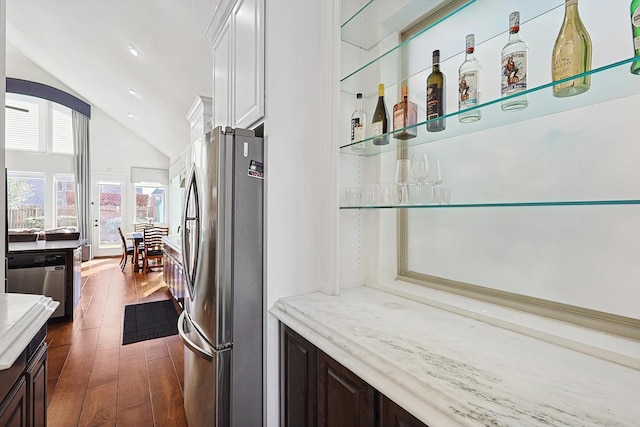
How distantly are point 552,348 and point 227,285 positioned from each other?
4.14 feet

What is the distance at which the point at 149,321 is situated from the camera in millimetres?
3492

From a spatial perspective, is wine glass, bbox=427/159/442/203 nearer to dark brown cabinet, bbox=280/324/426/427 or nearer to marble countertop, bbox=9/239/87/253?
dark brown cabinet, bbox=280/324/426/427

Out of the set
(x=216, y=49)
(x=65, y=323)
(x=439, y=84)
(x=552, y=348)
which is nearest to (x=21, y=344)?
(x=552, y=348)

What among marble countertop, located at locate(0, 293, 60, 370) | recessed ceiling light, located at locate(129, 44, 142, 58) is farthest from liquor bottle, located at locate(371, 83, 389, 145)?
recessed ceiling light, located at locate(129, 44, 142, 58)

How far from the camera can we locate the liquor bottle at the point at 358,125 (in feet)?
5.10

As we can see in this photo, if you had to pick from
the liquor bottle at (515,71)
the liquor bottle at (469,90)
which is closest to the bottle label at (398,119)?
the liquor bottle at (469,90)

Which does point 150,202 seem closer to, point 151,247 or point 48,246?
point 151,247

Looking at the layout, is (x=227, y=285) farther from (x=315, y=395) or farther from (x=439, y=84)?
(x=439, y=84)

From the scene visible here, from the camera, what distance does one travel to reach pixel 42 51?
18.6 ft

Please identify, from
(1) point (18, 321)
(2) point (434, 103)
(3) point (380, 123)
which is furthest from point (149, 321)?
(2) point (434, 103)

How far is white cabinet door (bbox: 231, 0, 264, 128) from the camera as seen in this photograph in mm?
1499

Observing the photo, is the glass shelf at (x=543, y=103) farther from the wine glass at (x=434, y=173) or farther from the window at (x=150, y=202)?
the window at (x=150, y=202)

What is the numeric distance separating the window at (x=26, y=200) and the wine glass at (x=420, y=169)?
8902mm

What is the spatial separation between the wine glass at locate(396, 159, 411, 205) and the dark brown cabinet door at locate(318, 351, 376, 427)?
76cm
